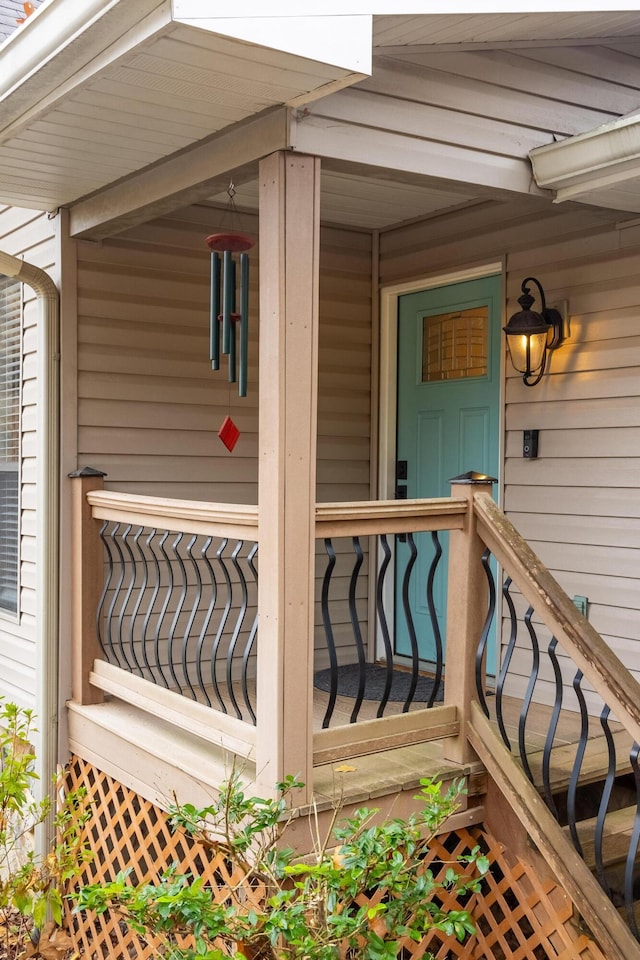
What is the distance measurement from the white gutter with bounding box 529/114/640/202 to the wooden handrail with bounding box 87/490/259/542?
1.73m

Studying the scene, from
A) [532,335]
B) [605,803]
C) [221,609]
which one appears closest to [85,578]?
[221,609]

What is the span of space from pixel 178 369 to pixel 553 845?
2.93 meters

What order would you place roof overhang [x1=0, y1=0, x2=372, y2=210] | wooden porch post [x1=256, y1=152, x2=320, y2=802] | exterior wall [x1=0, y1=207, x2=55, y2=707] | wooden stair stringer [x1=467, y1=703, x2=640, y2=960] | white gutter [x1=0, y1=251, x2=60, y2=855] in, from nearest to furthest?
roof overhang [x1=0, y1=0, x2=372, y2=210]
wooden stair stringer [x1=467, y1=703, x2=640, y2=960]
wooden porch post [x1=256, y1=152, x2=320, y2=802]
white gutter [x1=0, y1=251, x2=60, y2=855]
exterior wall [x1=0, y1=207, x2=55, y2=707]

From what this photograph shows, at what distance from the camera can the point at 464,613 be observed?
3.33 meters

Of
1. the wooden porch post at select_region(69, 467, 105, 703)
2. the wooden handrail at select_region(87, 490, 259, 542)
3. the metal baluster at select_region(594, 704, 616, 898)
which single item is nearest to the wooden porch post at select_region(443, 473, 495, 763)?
the metal baluster at select_region(594, 704, 616, 898)

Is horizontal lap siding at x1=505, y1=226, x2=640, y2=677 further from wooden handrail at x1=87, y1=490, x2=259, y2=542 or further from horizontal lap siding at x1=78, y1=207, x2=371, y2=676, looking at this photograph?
wooden handrail at x1=87, y1=490, x2=259, y2=542

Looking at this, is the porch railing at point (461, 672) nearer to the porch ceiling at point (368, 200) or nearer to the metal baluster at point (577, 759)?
the metal baluster at point (577, 759)

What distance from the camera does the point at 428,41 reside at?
3.21 m

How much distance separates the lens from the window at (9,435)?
5109 mm

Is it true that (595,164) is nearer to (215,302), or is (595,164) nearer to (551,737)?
(215,302)

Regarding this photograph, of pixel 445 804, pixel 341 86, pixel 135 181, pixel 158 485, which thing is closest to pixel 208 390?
pixel 158 485

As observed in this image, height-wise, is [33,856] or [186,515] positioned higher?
[186,515]

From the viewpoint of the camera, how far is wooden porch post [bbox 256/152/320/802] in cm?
294

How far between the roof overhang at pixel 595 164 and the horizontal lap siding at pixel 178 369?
1.88m
